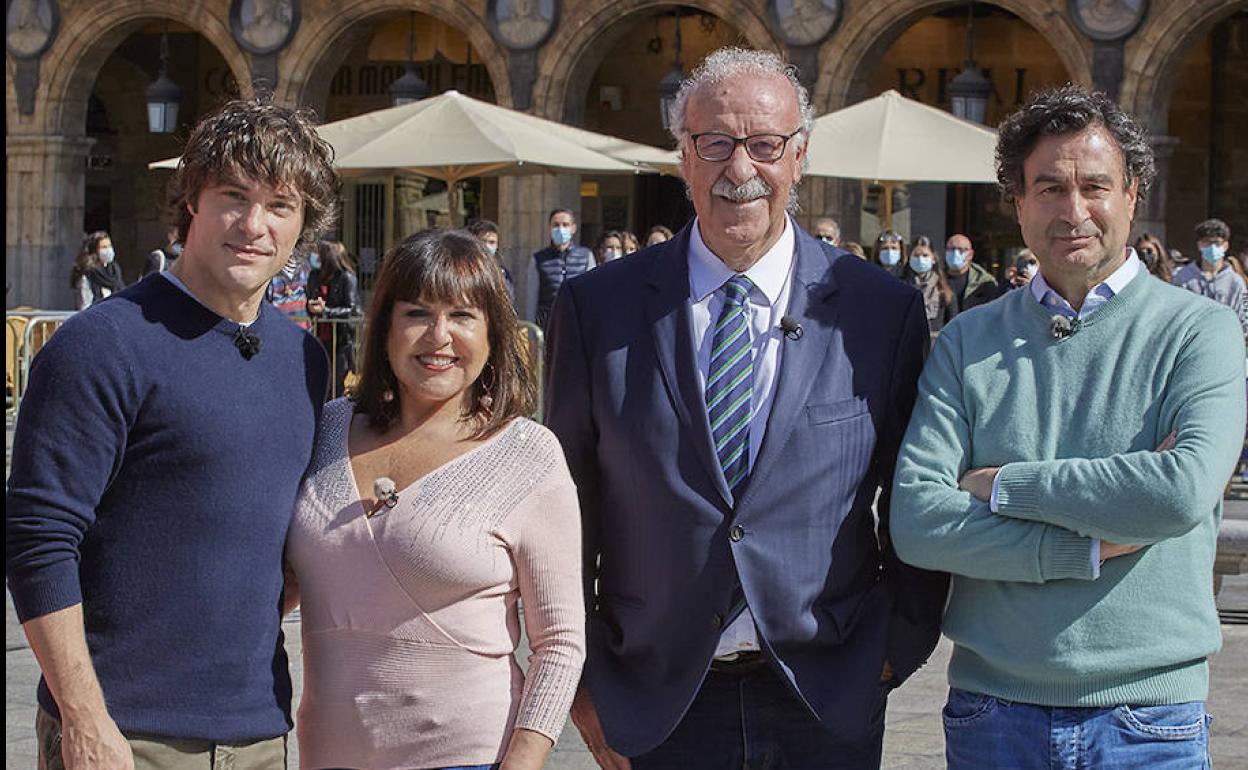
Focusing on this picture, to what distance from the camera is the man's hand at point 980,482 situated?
10.3 feet

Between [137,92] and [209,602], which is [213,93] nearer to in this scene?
[137,92]

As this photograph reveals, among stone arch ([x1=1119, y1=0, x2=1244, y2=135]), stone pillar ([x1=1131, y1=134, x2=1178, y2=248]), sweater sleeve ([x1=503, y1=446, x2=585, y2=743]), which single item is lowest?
sweater sleeve ([x1=503, y1=446, x2=585, y2=743])

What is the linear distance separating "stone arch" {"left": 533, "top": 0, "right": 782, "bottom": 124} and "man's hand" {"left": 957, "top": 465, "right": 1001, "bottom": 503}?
1785cm

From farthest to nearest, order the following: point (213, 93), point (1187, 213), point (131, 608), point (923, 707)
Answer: point (213, 93)
point (1187, 213)
point (923, 707)
point (131, 608)

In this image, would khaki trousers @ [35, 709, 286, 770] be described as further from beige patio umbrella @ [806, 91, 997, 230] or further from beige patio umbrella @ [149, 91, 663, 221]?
beige patio umbrella @ [806, 91, 997, 230]

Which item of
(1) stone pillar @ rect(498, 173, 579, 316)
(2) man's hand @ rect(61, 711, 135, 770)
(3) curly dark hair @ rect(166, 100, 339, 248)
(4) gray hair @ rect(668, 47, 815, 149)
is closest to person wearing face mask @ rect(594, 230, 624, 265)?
(1) stone pillar @ rect(498, 173, 579, 316)

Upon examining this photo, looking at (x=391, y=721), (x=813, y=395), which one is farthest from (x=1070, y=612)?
(x=391, y=721)

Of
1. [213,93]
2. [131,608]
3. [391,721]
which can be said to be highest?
[213,93]

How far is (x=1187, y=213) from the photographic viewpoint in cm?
2270

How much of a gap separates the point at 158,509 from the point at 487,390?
57cm

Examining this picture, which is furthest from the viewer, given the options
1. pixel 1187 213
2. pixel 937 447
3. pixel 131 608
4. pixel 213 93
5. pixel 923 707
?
pixel 213 93

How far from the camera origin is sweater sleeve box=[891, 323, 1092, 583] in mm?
3076

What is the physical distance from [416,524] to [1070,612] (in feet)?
3.37

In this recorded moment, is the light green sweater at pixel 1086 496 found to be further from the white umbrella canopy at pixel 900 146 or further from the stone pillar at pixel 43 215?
the stone pillar at pixel 43 215
